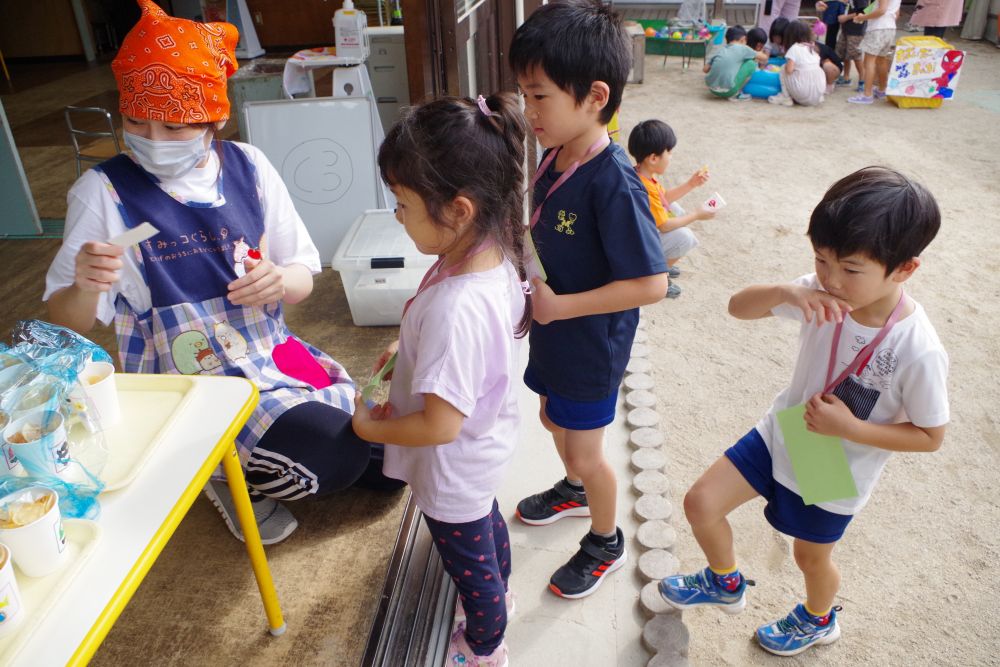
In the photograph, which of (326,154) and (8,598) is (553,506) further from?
(326,154)

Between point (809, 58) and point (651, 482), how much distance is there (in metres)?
5.49

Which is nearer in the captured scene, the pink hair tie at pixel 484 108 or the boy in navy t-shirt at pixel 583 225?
the pink hair tie at pixel 484 108

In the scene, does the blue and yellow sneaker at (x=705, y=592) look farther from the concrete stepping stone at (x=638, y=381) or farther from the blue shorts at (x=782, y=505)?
the concrete stepping stone at (x=638, y=381)

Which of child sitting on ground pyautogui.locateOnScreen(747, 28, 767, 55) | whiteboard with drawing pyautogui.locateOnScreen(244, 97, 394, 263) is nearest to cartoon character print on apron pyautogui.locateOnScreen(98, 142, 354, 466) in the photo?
whiteboard with drawing pyautogui.locateOnScreen(244, 97, 394, 263)

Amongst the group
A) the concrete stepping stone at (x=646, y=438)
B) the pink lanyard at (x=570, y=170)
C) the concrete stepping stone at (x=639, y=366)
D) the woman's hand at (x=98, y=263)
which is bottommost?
the concrete stepping stone at (x=639, y=366)

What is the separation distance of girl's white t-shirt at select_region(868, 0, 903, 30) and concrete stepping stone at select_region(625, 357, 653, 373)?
17.5ft

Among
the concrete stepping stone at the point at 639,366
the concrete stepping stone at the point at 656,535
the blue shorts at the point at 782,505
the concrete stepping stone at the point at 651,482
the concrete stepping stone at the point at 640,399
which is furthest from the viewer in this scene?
the concrete stepping stone at the point at 639,366

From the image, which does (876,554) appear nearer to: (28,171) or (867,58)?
(28,171)

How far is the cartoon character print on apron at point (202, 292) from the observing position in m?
1.66

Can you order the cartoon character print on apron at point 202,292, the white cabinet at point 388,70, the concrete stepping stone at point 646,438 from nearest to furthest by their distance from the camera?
the cartoon character print on apron at point 202,292, the concrete stepping stone at point 646,438, the white cabinet at point 388,70

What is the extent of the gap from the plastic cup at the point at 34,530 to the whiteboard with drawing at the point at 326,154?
8.28 feet

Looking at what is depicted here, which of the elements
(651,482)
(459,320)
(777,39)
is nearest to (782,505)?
(651,482)

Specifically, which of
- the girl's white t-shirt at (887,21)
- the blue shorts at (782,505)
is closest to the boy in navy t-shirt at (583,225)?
the blue shorts at (782,505)

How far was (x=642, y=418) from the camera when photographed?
7.80ft
